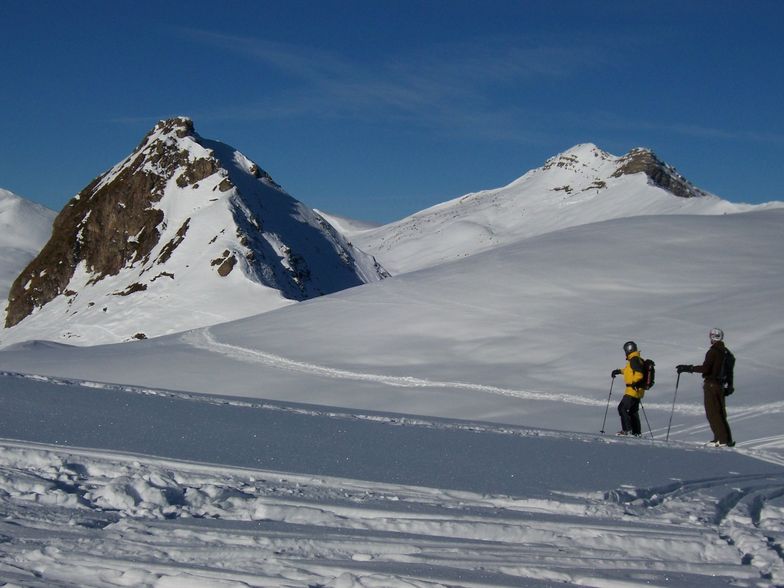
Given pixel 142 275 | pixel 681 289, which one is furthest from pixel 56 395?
pixel 142 275

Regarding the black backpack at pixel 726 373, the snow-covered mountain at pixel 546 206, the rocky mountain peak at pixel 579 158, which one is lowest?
the black backpack at pixel 726 373

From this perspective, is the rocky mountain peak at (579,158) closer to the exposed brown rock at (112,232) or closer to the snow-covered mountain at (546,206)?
the snow-covered mountain at (546,206)

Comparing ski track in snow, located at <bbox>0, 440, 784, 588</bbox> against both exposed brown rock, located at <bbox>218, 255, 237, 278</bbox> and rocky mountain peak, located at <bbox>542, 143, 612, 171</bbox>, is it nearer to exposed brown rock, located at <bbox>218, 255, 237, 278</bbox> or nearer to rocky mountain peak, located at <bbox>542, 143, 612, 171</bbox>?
exposed brown rock, located at <bbox>218, 255, 237, 278</bbox>

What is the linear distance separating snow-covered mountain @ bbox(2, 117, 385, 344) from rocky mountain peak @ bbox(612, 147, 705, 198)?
89.4m

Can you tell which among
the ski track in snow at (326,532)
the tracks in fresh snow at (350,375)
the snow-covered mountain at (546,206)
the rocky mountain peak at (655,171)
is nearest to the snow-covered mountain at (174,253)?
the tracks in fresh snow at (350,375)

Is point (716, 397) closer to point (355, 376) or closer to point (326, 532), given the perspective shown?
point (326, 532)

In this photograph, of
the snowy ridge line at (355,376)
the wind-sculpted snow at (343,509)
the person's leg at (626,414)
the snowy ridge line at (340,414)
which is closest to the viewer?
the wind-sculpted snow at (343,509)

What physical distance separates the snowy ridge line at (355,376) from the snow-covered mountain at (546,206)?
9406 cm

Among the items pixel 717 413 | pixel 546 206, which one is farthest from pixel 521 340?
pixel 546 206

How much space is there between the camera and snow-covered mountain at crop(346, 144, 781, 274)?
127 meters

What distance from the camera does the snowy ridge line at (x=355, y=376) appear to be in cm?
1458

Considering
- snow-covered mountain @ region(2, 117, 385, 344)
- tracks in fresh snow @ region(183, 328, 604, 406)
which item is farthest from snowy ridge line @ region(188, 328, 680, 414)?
snow-covered mountain @ region(2, 117, 385, 344)

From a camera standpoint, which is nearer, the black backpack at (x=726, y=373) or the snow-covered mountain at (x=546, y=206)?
the black backpack at (x=726, y=373)

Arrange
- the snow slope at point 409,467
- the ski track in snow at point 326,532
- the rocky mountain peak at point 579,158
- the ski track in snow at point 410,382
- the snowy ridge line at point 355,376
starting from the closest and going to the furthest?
the ski track in snow at point 326,532 → the snow slope at point 409,467 → the ski track in snow at point 410,382 → the snowy ridge line at point 355,376 → the rocky mountain peak at point 579,158
